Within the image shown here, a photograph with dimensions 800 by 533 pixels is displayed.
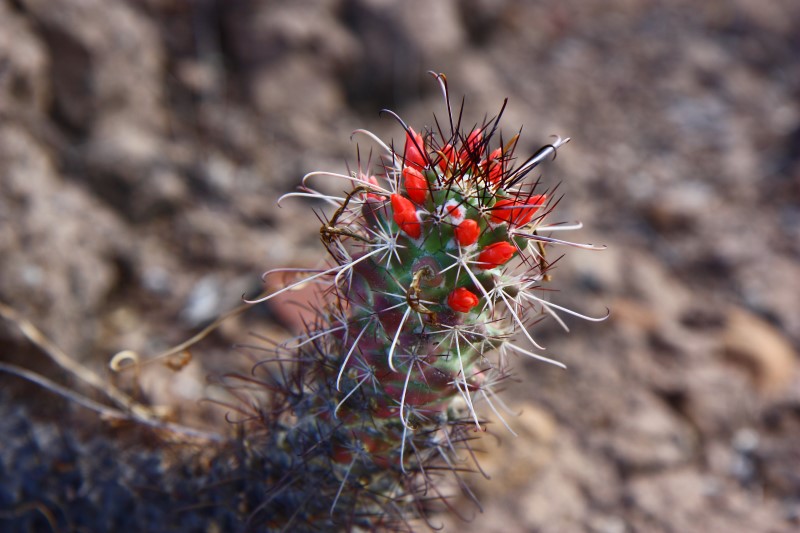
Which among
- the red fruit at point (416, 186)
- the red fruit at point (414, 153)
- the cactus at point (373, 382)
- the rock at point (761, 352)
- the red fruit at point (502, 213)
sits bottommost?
the cactus at point (373, 382)

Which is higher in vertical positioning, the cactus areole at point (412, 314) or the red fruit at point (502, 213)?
the red fruit at point (502, 213)

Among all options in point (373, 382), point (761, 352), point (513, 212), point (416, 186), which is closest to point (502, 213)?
point (513, 212)

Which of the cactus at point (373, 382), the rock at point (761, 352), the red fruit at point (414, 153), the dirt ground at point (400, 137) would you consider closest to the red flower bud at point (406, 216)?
the cactus at point (373, 382)

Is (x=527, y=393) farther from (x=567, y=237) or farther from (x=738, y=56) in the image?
(x=738, y=56)

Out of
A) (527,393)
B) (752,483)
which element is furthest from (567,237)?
(752,483)

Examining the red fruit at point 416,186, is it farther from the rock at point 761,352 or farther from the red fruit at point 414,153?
the rock at point 761,352

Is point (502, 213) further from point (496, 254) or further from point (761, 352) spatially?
point (761, 352)

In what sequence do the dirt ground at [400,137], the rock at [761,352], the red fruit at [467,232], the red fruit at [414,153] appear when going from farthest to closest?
the rock at [761,352] → the dirt ground at [400,137] → the red fruit at [414,153] → the red fruit at [467,232]
